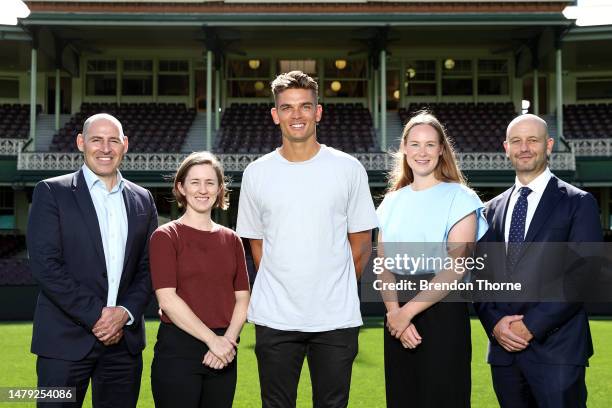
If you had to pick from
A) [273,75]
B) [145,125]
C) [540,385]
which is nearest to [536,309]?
[540,385]

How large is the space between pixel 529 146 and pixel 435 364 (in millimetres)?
1587

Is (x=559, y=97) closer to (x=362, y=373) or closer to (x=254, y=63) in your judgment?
(x=254, y=63)

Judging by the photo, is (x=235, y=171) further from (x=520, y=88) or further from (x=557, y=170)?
(x=520, y=88)

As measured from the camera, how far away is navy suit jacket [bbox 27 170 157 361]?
4254 millimetres

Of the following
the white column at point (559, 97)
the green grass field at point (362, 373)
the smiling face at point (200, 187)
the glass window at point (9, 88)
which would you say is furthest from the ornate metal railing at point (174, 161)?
the smiling face at point (200, 187)

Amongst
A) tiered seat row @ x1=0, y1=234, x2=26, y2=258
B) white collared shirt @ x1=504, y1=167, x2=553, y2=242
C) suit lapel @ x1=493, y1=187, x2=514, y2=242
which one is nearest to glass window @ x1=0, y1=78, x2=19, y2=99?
tiered seat row @ x1=0, y1=234, x2=26, y2=258

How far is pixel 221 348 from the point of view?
3848 millimetres

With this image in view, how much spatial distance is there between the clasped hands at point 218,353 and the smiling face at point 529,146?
222cm

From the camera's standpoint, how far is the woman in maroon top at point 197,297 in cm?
386

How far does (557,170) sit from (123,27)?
15672 mm

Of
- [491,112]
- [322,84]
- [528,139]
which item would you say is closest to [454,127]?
[491,112]

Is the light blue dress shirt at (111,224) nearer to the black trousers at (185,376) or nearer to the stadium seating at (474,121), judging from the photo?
the black trousers at (185,376)

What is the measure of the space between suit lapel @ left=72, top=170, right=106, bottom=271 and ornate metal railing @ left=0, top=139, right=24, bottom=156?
2042cm

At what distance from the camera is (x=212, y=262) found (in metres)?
4.02
